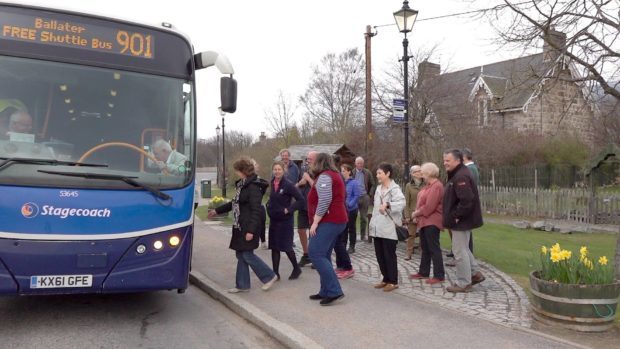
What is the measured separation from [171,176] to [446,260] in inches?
211

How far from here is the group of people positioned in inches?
240

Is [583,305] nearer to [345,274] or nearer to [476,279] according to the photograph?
[476,279]

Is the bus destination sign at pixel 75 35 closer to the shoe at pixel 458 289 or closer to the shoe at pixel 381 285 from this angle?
the shoe at pixel 381 285

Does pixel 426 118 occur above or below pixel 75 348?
above

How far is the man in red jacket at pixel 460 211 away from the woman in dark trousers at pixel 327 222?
1.40 metres

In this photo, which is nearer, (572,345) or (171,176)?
(572,345)

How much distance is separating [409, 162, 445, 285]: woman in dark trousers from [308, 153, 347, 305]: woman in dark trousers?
65.1 inches

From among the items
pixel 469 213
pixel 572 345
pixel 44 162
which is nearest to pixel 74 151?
pixel 44 162

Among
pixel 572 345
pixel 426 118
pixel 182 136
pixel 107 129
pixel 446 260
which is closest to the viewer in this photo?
pixel 572 345

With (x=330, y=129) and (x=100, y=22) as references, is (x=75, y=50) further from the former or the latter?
(x=330, y=129)

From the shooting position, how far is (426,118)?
26.6 meters

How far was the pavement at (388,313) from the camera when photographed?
190 inches

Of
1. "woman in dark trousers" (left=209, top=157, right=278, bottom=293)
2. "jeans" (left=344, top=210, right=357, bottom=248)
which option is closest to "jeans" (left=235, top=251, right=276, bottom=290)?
"woman in dark trousers" (left=209, top=157, right=278, bottom=293)

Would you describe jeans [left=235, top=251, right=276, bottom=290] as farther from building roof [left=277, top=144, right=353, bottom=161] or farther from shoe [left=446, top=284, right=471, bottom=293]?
building roof [left=277, top=144, right=353, bottom=161]
